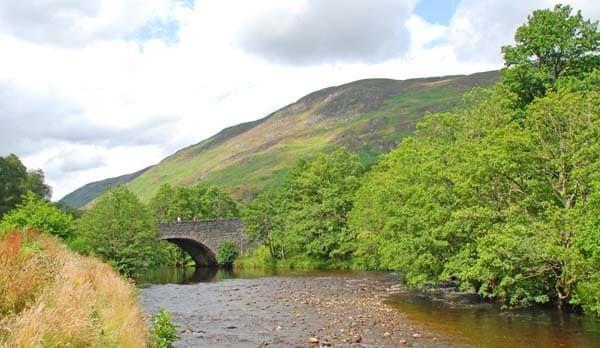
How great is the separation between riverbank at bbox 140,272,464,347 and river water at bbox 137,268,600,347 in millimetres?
36

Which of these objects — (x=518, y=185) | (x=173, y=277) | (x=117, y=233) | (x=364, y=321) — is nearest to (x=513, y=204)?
(x=518, y=185)

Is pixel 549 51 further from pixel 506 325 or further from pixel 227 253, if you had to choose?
pixel 227 253

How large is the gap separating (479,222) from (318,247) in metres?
29.8

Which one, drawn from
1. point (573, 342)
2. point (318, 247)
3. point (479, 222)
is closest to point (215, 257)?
point (318, 247)

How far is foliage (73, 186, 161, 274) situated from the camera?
149 feet

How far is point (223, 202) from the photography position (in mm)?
97562

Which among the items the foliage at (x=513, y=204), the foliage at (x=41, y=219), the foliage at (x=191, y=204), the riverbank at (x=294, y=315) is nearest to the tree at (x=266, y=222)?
the foliage at (x=191, y=204)

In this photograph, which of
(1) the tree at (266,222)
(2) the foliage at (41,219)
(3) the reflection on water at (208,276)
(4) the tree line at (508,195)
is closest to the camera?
(4) the tree line at (508,195)

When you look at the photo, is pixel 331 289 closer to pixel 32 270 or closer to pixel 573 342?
pixel 573 342

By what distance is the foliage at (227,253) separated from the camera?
→ 70.1 meters

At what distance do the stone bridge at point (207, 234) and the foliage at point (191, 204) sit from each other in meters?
15.0

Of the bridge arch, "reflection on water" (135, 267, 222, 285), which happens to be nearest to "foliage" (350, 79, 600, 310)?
"reflection on water" (135, 267, 222, 285)

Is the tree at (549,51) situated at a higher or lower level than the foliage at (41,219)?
higher

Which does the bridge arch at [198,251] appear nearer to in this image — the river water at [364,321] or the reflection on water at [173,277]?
the reflection on water at [173,277]
